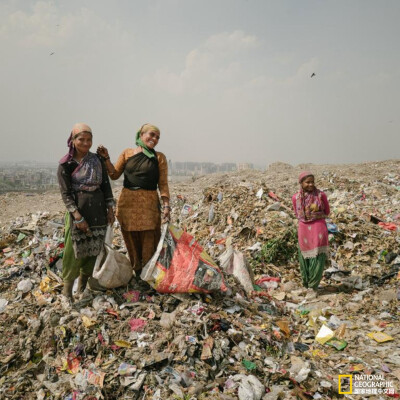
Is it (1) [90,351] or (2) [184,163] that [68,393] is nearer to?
(1) [90,351]

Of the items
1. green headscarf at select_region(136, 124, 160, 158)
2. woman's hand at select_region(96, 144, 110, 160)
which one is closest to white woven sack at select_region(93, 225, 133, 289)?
woman's hand at select_region(96, 144, 110, 160)

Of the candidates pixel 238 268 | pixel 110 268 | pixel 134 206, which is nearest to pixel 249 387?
pixel 110 268

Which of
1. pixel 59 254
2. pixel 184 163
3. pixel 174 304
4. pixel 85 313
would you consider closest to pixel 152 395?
pixel 174 304

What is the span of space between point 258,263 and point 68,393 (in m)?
3.39

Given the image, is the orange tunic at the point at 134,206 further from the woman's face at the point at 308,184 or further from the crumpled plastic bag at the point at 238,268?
the woman's face at the point at 308,184

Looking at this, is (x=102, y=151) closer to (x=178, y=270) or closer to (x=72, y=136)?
(x=72, y=136)

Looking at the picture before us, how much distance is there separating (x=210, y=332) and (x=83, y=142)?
2.14m

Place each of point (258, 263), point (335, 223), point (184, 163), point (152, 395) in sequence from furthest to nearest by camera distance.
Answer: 1. point (184, 163)
2. point (335, 223)
3. point (258, 263)
4. point (152, 395)

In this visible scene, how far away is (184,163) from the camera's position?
A: 98.1 metres

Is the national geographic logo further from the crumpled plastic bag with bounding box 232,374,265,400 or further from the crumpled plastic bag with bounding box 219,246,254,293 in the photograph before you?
the crumpled plastic bag with bounding box 219,246,254,293

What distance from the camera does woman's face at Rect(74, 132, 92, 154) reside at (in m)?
2.62

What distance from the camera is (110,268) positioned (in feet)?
9.16

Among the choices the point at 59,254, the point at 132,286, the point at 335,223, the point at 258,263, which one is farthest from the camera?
the point at 335,223

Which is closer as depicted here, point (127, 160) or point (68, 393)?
point (68, 393)
